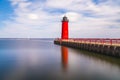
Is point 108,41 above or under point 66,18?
under

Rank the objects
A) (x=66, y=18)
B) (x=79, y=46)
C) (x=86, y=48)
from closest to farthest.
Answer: (x=86, y=48) → (x=79, y=46) → (x=66, y=18)

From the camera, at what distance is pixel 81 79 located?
366 inches

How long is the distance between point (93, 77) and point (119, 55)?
22.7 feet

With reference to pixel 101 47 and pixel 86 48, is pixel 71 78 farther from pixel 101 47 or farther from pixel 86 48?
pixel 86 48

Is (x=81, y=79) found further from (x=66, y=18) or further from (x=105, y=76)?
(x=66, y=18)

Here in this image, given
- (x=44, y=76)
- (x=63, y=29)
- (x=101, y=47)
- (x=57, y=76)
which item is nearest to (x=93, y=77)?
(x=57, y=76)

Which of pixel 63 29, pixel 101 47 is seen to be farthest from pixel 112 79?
pixel 63 29

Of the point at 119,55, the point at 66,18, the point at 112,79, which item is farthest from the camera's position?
the point at 66,18

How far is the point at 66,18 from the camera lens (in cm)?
3919

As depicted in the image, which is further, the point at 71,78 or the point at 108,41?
the point at 108,41

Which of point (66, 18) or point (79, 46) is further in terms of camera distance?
point (66, 18)

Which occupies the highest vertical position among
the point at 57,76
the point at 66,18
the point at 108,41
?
the point at 66,18

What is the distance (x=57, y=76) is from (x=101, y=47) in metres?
10.8

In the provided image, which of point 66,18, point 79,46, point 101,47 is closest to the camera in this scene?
point 101,47
